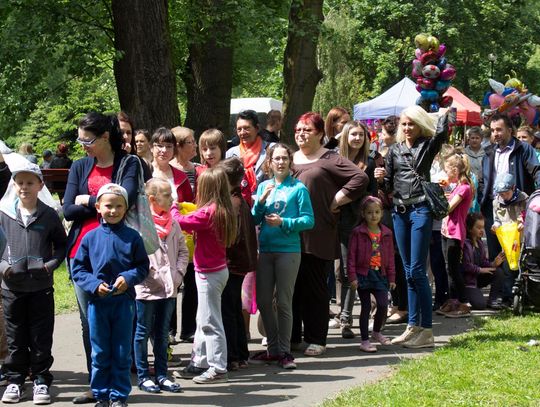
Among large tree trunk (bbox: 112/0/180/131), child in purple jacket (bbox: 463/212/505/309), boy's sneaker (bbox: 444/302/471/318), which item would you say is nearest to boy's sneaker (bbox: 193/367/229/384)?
boy's sneaker (bbox: 444/302/471/318)

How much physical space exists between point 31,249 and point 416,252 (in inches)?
137

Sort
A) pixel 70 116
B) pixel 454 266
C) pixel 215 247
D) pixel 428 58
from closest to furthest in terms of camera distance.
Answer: pixel 215 247 < pixel 454 266 < pixel 428 58 < pixel 70 116

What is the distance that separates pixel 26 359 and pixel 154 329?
38.3 inches

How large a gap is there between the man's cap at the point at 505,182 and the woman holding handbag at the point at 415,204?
2574mm

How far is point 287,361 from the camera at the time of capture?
8.59 meters

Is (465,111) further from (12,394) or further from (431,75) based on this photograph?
(12,394)

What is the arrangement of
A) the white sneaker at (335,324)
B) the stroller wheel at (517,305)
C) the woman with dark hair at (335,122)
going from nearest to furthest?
1. the white sneaker at (335,324)
2. the woman with dark hair at (335,122)
3. the stroller wheel at (517,305)

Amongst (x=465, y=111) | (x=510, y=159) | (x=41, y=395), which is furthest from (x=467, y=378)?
(x=465, y=111)

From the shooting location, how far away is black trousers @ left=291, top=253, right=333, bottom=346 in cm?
917

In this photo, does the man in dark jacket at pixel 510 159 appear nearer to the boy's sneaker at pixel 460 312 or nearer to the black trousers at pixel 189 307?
the boy's sneaker at pixel 460 312

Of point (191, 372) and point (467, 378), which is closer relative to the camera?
point (467, 378)

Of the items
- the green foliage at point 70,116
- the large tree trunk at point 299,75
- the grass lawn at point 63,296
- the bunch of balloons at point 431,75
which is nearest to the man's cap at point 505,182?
the bunch of balloons at point 431,75

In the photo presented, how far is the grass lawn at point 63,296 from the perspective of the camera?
12.1 m

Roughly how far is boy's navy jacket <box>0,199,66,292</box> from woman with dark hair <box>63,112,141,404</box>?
10.8 inches
